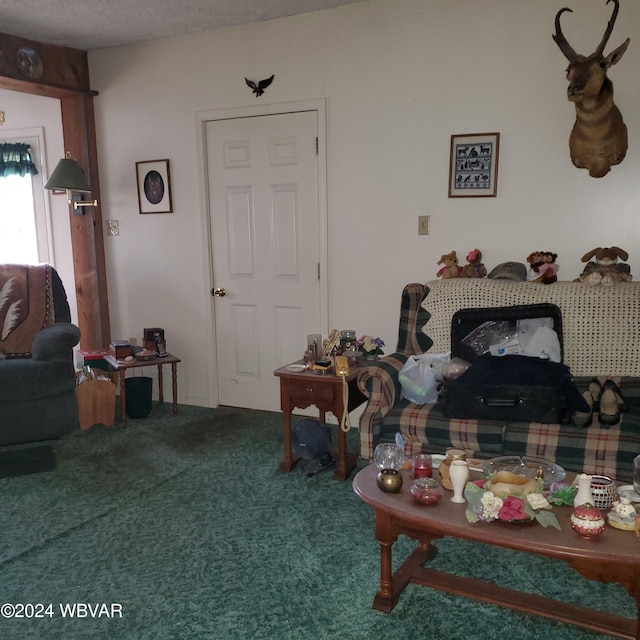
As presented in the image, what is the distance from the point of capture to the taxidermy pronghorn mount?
238 centimetres

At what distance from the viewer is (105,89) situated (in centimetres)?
398

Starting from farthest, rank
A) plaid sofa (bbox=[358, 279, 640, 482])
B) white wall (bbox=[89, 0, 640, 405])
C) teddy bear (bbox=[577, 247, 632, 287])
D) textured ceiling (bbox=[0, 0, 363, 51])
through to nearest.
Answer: textured ceiling (bbox=[0, 0, 363, 51]), white wall (bbox=[89, 0, 640, 405]), teddy bear (bbox=[577, 247, 632, 287]), plaid sofa (bbox=[358, 279, 640, 482])

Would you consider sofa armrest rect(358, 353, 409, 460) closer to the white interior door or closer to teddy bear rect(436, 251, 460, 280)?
teddy bear rect(436, 251, 460, 280)

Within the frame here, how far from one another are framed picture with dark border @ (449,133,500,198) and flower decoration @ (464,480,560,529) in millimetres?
1926

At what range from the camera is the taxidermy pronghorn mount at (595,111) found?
7.79 ft

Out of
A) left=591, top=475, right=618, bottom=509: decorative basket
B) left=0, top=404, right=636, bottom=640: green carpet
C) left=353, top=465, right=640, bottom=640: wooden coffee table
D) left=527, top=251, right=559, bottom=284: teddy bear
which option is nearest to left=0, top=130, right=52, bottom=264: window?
left=0, top=404, right=636, bottom=640: green carpet

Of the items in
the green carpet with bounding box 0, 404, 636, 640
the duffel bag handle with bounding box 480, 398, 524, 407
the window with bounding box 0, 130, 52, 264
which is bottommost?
the green carpet with bounding box 0, 404, 636, 640

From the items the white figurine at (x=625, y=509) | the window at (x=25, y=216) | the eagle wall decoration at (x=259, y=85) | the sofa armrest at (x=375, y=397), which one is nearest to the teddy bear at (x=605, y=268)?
the sofa armrest at (x=375, y=397)

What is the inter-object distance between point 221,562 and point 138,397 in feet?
6.16

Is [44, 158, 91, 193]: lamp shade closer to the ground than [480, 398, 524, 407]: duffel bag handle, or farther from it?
farther from it

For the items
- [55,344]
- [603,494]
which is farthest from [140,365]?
[603,494]

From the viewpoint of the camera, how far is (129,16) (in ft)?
10.8

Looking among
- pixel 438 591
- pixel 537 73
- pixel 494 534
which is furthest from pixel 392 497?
pixel 537 73

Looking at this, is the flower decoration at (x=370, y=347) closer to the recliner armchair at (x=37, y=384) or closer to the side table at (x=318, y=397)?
the side table at (x=318, y=397)
